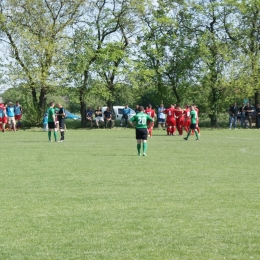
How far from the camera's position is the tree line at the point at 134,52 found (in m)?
48.8

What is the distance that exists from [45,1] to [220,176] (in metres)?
37.3

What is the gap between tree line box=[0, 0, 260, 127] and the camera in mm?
48812

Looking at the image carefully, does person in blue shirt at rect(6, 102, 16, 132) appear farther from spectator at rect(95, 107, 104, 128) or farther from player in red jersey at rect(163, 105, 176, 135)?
player in red jersey at rect(163, 105, 176, 135)

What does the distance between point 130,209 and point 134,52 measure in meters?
43.2

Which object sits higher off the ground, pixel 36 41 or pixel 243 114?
pixel 36 41

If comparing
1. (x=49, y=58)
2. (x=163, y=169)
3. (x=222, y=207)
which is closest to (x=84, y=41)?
(x=49, y=58)

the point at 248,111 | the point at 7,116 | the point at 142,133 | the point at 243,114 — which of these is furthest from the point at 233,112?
the point at 142,133

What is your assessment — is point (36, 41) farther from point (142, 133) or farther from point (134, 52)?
point (142, 133)

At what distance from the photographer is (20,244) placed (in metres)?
8.00

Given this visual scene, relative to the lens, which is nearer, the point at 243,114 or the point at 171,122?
the point at 171,122

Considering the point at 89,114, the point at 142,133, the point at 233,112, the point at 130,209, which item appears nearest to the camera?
the point at 130,209

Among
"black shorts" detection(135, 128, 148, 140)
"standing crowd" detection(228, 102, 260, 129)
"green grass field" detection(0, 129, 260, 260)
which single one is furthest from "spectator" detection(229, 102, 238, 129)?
"green grass field" detection(0, 129, 260, 260)

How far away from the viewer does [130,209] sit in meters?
10.3

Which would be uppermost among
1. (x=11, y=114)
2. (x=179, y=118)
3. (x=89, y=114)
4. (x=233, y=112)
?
(x=11, y=114)
